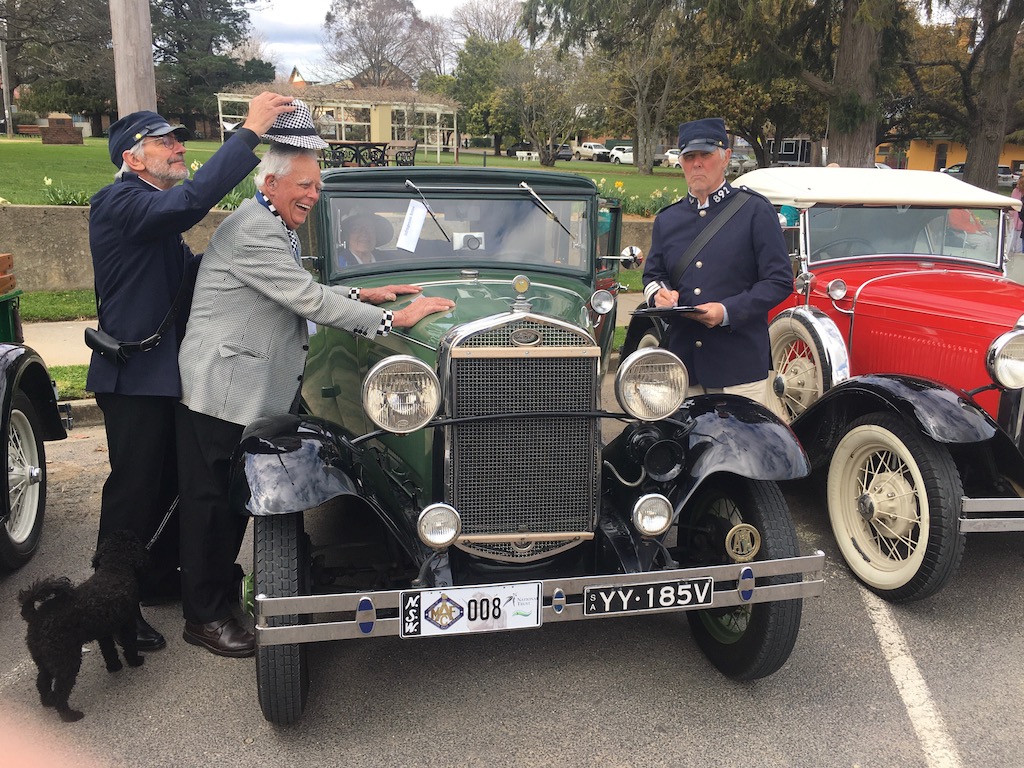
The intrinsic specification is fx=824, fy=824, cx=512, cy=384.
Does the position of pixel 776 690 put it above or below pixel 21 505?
below

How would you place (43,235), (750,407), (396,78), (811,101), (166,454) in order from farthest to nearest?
(396,78) < (811,101) < (43,235) < (166,454) < (750,407)

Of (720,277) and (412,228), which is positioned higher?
(412,228)

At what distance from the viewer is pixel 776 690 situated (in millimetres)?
3059

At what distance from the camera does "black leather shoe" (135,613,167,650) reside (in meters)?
3.24

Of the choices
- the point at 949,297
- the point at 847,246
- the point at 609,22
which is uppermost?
the point at 609,22

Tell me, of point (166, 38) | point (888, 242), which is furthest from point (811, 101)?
point (166, 38)

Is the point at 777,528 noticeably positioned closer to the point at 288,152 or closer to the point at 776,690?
the point at 776,690

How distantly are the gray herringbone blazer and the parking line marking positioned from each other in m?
2.39

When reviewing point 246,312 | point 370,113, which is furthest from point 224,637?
point 370,113

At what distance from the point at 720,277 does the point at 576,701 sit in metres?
1.93

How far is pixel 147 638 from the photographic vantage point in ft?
10.7

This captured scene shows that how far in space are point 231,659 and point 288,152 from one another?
6.44ft

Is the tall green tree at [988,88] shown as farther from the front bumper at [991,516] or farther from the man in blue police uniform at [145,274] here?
the man in blue police uniform at [145,274]

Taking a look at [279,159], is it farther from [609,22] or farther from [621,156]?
[621,156]
